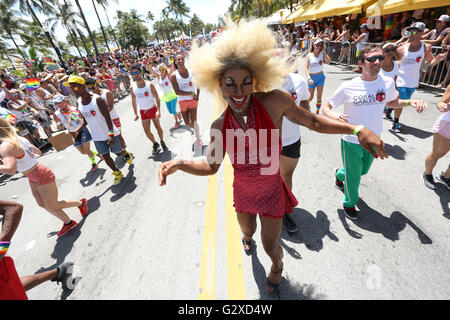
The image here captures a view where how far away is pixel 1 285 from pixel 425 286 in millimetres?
→ 3576

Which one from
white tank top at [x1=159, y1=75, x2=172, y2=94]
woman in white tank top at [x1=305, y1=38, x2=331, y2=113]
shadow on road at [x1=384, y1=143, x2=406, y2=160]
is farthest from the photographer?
white tank top at [x1=159, y1=75, x2=172, y2=94]

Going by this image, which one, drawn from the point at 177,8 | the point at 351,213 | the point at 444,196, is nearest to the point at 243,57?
the point at 351,213

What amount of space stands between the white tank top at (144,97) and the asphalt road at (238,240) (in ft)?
5.56

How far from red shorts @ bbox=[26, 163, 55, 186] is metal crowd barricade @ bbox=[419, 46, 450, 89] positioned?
988 cm

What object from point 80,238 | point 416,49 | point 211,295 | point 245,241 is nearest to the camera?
point 211,295

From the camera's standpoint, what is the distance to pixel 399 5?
8.09 metres

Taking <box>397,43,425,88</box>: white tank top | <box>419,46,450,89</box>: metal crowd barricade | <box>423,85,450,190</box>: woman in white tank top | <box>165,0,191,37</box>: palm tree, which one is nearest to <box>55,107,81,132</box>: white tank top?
<box>423,85,450,190</box>: woman in white tank top

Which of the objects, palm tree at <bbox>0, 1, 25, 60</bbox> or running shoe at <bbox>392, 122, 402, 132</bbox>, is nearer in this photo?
running shoe at <bbox>392, 122, 402, 132</bbox>

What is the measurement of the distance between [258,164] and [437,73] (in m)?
8.78

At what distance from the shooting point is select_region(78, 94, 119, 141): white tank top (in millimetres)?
4359

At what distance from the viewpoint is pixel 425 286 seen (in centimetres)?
212

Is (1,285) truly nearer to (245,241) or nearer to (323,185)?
(245,241)

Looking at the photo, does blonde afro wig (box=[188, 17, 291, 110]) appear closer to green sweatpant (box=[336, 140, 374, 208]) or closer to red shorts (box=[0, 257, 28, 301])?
green sweatpant (box=[336, 140, 374, 208])
